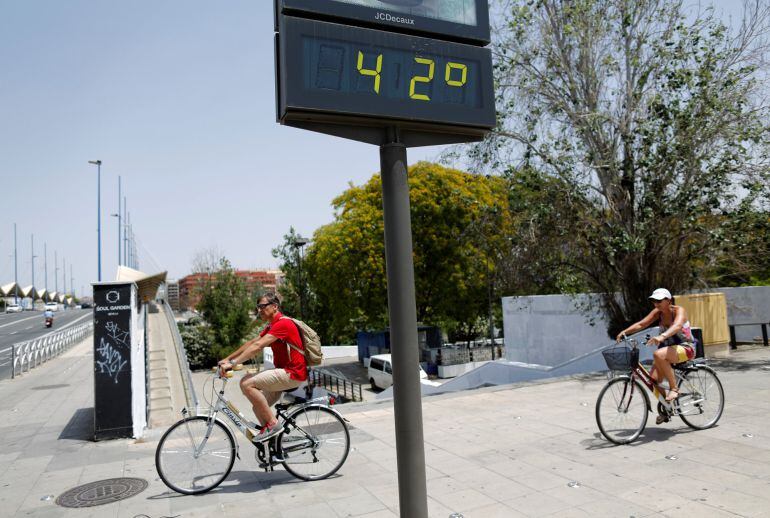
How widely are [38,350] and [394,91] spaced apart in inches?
876

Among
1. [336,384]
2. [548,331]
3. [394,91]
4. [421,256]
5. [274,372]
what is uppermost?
[421,256]

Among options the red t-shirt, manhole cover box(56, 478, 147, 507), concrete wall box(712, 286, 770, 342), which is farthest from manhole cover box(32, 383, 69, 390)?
concrete wall box(712, 286, 770, 342)

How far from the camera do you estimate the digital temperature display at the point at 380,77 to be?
3.16 meters

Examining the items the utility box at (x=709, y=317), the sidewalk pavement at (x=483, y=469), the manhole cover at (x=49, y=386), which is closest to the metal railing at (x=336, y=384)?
the manhole cover at (x=49, y=386)

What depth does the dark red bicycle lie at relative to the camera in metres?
6.25

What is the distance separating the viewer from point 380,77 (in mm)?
3357

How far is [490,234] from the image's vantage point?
632 inches

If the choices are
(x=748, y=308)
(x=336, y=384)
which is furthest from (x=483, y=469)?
(x=336, y=384)

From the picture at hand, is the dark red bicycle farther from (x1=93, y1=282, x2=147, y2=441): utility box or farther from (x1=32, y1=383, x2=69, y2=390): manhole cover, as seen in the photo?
(x1=32, y1=383, x2=69, y2=390): manhole cover

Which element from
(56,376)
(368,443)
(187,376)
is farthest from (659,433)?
(56,376)

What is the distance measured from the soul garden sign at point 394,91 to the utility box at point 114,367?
552 cm

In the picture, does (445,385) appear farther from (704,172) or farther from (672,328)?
(672,328)

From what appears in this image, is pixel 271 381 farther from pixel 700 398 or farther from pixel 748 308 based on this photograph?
pixel 748 308

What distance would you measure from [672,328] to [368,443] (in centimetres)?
374
